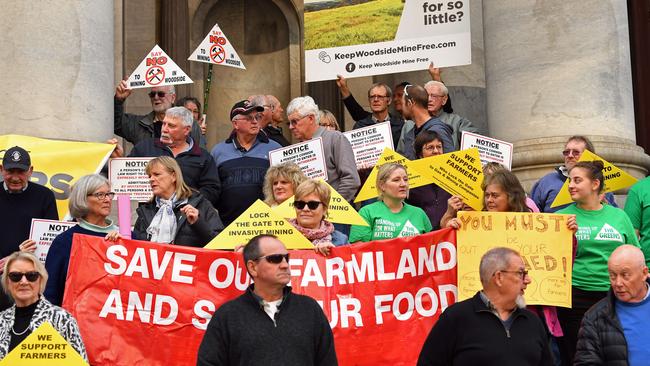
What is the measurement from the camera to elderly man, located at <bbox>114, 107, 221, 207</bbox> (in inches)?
456

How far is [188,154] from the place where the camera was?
1170 cm

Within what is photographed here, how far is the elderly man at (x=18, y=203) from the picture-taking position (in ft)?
35.3

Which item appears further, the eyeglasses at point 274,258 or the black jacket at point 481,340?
the eyeglasses at point 274,258

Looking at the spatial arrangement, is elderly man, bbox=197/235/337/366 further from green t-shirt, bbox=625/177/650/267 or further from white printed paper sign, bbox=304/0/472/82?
white printed paper sign, bbox=304/0/472/82

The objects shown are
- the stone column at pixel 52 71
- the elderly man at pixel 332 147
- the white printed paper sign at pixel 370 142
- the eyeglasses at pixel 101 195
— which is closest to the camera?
the eyeglasses at pixel 101 195

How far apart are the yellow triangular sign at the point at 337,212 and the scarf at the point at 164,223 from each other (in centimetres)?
82

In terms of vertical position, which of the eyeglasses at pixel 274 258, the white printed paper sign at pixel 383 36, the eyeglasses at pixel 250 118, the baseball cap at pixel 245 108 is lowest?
the eyeglasses at pixel 274 258

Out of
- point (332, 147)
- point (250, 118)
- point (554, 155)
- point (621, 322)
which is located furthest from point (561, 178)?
point (250, 118)

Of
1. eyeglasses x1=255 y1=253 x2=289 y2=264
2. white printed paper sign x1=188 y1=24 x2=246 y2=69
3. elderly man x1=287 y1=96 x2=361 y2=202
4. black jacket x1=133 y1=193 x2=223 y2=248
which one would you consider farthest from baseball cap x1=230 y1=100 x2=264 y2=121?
eyeglasses x1=255 y1=253 x2=289 y2=264

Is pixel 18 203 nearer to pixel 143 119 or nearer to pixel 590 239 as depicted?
pixel 143 119

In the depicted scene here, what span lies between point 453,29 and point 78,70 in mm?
4165

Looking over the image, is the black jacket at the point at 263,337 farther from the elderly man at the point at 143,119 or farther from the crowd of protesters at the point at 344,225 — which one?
the elderly man at the point at 143,119

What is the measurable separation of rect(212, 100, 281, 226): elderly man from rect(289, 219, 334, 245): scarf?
161 cm

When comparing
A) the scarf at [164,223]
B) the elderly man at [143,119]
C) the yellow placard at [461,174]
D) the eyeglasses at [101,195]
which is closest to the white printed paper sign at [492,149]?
the yellow placard at [461,174]
